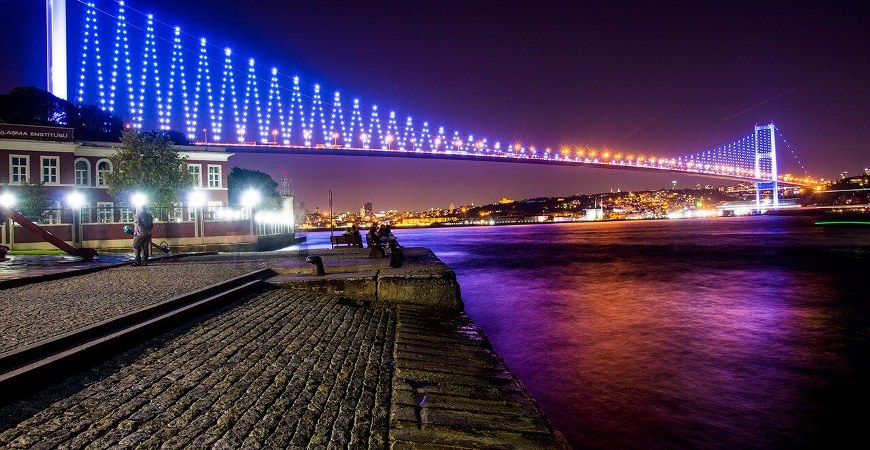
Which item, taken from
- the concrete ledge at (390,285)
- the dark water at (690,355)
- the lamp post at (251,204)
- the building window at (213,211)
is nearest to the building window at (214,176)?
the lamp post at (251,204)

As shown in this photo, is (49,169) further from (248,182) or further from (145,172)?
(248,182)

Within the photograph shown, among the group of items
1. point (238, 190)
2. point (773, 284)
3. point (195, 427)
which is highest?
point (238, 190)

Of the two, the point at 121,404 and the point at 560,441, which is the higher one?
the point at 121,404

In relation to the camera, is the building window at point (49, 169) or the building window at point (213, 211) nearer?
the building window at point (213, 211)

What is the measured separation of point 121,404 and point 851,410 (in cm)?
732

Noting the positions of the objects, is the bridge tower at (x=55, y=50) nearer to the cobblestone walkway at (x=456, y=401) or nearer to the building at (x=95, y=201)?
the building at (x=95, y=201)

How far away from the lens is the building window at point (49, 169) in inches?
1014

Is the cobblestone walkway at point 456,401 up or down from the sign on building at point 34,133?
down

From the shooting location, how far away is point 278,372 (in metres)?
4.34

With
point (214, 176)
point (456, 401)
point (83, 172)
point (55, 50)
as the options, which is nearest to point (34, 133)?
point (83, 172)

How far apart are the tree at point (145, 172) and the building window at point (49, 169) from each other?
15.7ft

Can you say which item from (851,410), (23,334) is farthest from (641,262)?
(23,334)

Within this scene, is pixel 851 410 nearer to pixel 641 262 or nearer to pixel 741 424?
pixel 741 424

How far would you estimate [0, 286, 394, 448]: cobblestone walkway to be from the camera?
3.07 m
